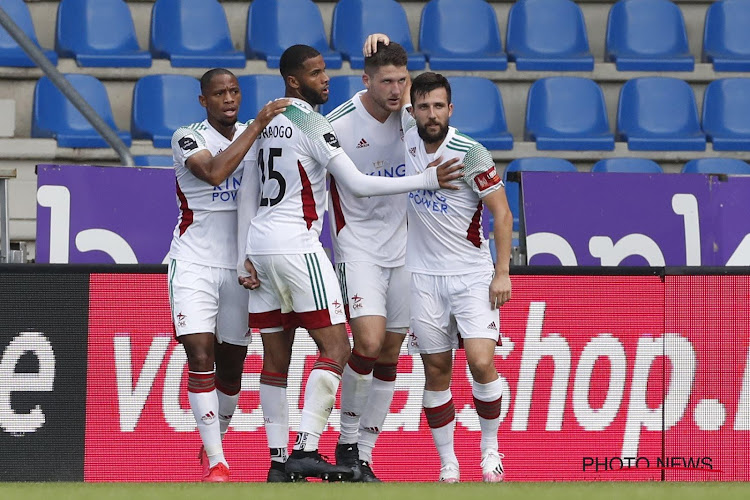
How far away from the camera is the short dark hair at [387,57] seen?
21.5ft

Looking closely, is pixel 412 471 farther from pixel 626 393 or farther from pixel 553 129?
pixel 553 129

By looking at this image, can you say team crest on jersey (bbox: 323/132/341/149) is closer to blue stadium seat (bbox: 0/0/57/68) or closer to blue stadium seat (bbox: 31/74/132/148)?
blue stadium seat (bbox: 31/74/132/148)

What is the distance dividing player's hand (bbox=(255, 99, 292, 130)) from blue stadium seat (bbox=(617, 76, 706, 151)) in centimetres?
621

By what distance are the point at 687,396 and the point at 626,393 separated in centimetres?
34

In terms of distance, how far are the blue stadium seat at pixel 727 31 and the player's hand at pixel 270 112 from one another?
23.9 ft

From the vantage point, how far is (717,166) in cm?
1129

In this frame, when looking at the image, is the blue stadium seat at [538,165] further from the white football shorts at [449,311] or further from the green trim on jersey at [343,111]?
the white football shorts at [449,311]

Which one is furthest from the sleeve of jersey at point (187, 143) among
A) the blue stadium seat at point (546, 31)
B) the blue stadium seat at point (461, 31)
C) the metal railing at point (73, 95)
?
the blue stadium seat at point (546, 31)

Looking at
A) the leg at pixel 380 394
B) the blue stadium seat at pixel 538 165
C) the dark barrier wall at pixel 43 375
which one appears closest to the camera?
the leg at pixel 380 394

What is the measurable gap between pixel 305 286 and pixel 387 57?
1204mm

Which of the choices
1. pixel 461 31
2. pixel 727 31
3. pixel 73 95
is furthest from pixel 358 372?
pixel 727 31

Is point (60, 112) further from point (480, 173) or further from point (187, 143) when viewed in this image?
point (480, 173)

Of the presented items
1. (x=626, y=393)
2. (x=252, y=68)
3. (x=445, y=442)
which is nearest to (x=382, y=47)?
(x=445, y=442)

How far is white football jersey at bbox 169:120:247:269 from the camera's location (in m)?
6.66
